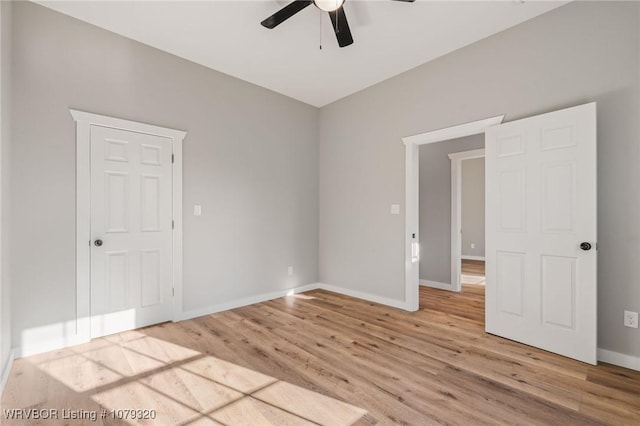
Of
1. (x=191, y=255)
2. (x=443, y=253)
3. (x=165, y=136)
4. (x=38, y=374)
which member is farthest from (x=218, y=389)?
(x=443, y=253)

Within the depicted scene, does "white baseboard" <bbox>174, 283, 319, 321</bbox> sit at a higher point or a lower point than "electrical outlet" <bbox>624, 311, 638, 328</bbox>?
lower

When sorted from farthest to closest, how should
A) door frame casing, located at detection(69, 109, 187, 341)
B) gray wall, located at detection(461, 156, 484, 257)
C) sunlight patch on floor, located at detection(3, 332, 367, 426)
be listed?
1. gray wall, located at detection(461, 156, 484, 257)
2. door frame casing, located at detection(69, 109, 187, 341)
3. sunlight patch on floor, located at detection(3, 332, 367, 426)

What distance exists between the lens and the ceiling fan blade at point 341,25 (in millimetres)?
2391

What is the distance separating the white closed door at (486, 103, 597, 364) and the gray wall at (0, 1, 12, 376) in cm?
415

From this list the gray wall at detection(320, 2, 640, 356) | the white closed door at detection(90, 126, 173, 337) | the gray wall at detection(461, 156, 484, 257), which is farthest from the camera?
the gray wall at detection(461, 156, 484, 257)

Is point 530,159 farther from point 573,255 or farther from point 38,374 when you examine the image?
point 38,374

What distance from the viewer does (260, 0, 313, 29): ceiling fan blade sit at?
227 centimetres

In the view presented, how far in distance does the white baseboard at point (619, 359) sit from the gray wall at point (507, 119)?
41 mm

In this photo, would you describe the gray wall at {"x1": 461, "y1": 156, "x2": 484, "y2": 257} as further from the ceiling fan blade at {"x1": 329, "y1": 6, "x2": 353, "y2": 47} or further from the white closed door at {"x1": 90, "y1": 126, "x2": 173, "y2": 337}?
the white closed door at {"x1": 90, "y1": 126, "x2": 173, "y2": 337}

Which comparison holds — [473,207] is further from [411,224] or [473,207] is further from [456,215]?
[411,224]

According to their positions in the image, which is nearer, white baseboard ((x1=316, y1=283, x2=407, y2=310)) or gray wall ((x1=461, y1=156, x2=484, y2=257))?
white baseboard ((x1=316, y1=283, x2=407, y2=310))

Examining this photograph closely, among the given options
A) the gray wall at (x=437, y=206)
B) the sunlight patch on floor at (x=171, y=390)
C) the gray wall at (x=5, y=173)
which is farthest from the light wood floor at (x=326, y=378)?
the gray wall at (x=437, y=206)

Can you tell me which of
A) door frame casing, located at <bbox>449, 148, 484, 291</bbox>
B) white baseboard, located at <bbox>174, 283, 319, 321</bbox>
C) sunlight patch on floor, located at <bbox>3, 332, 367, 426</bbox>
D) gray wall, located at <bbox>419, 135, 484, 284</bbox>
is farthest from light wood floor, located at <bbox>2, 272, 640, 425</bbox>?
gray wall, located at <bbox>419, 135, 484, 284</bbox>

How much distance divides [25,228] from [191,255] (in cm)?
145
